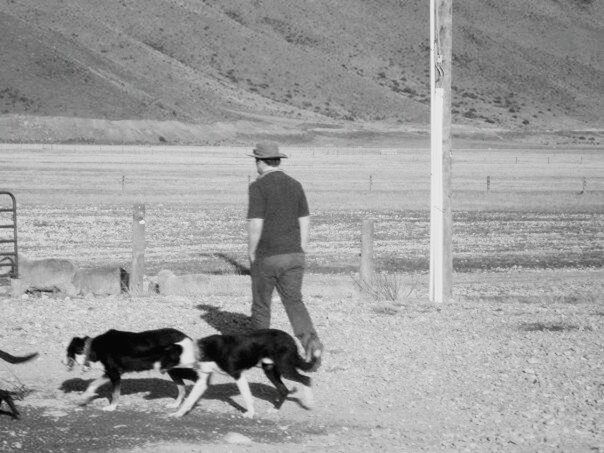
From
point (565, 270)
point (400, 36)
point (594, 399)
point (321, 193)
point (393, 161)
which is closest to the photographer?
point (594, 399)

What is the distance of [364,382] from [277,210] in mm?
1857

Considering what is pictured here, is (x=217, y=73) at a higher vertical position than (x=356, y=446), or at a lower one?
higher

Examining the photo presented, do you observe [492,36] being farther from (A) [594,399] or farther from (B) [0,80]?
(A) [594,399]

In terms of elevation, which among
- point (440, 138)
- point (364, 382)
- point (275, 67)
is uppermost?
point (275, 67)

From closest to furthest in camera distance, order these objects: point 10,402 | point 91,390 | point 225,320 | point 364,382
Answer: point 10,402
point 91,390
point 364,382
point 225,320

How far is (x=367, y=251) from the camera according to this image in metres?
15.9

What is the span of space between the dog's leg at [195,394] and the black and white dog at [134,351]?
132 mm

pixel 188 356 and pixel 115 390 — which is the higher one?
pixel 188 356

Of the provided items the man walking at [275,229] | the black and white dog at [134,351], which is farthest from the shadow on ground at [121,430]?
the man walking at [275,229]

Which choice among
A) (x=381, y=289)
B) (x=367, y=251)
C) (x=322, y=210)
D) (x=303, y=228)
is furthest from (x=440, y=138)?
(x=322, y=210)

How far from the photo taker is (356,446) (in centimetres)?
886

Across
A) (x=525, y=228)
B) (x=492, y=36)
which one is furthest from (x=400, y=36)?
(x=525, y=228)

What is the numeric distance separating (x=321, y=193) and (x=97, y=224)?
15.0 meters

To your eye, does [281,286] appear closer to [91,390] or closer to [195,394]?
[195,394]
